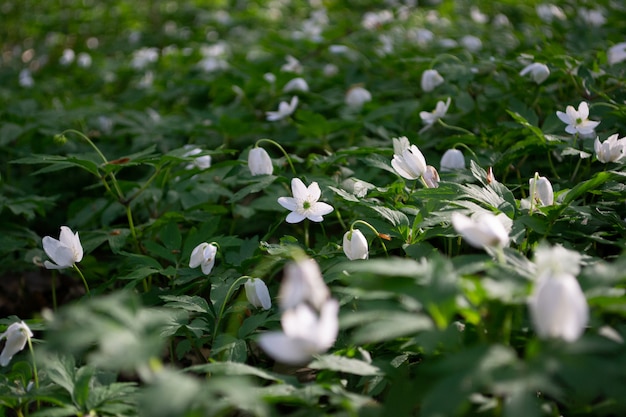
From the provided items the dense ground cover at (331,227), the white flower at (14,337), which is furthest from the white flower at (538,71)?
the white flower at (14,337)

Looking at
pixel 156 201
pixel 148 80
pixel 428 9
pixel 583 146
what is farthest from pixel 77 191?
pixel 428 9

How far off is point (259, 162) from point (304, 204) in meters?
0.37

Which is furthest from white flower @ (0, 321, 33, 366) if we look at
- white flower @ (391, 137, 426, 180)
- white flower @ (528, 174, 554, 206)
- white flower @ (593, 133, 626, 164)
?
white flower @ (593, 133, 626, 164)

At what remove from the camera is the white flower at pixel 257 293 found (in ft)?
6.01

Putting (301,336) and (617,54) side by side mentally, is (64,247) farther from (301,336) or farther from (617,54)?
(617,54)

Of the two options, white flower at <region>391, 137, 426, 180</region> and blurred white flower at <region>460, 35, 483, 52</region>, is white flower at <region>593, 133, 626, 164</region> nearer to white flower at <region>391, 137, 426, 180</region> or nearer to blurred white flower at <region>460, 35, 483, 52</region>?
white flower at <region>391, 137, 426, 180</region>

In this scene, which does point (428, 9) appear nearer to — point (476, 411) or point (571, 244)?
point (571, 244)

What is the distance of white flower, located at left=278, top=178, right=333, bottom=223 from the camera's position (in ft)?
6.48

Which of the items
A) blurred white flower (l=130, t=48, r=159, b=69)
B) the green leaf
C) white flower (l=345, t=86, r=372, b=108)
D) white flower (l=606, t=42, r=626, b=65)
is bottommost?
blurred white flower (l=130, t=48, r=159, b=69)

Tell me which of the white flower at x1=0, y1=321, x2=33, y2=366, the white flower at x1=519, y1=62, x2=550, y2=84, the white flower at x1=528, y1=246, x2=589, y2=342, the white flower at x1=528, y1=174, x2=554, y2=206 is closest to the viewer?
the white flower at x1=528, y1=246, x2=589, y2=342

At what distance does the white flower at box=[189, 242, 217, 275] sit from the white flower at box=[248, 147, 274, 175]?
1.32 ft

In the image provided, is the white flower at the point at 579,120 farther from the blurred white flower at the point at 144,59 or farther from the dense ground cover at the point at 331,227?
the blurred white flower at the point at 144,59

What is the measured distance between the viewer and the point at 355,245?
1.75 m

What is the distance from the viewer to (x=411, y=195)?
6.30ft
